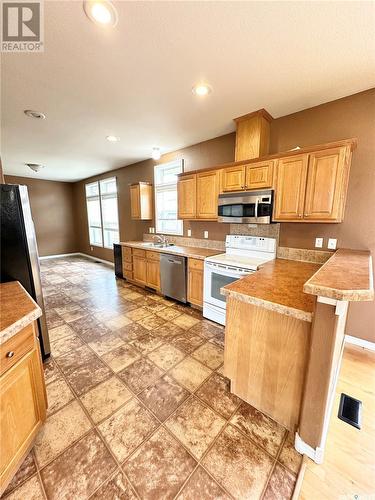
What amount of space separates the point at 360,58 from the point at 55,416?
12.8 feet

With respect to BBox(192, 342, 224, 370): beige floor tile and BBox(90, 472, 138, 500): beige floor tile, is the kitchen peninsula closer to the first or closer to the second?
BBox(192, 342, 224, 370): beige floor tile

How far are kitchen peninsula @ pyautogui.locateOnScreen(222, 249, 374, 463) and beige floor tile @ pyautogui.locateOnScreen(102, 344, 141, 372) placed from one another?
1.11 meters

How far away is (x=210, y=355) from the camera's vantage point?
2.27 meters

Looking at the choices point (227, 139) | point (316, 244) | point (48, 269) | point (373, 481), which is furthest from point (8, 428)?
point (48, 269)

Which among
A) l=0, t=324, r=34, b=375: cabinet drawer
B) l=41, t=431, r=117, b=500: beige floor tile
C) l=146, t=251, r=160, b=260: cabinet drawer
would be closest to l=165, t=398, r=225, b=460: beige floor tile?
l=41, t=431, r=117, b=500: beige floor tile

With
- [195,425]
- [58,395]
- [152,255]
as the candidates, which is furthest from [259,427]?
[152,255]

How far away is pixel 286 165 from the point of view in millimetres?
2336

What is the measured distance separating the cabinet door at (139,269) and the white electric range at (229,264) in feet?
5.45

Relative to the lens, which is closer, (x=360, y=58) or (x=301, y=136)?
(x=360, y=58)

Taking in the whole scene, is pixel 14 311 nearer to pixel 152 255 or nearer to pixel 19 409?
pixel 19 409

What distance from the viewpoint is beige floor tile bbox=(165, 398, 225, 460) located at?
1.37 metres

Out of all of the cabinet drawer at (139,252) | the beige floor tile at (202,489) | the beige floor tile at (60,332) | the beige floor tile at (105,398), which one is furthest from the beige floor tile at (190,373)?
the cabinet drawer at (139,252)

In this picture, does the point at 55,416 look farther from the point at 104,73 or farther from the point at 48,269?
the point at 48,269

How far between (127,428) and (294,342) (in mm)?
1375
